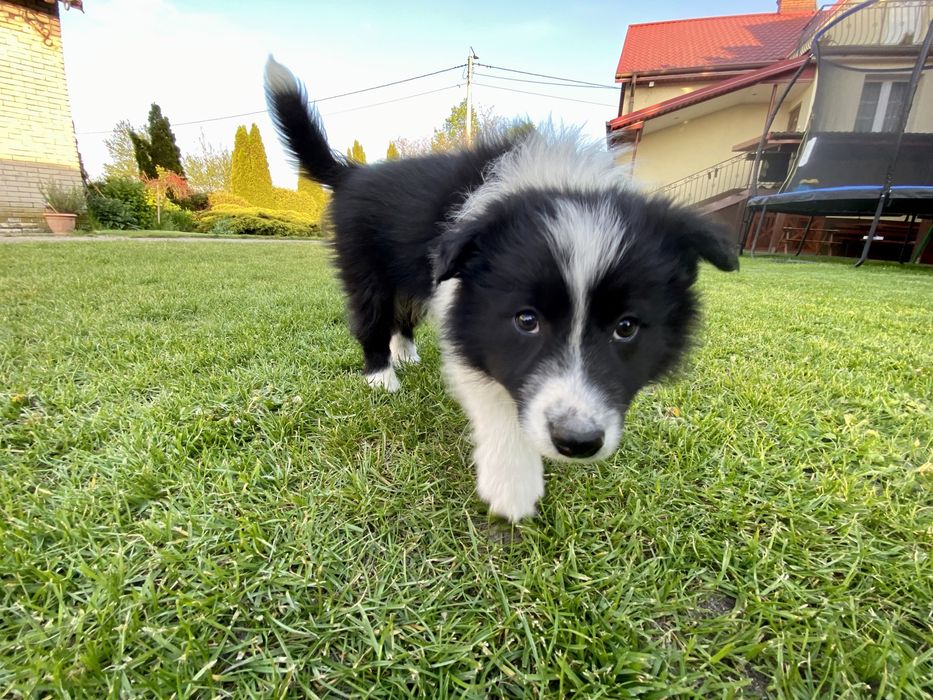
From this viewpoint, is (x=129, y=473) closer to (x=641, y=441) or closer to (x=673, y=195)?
(x=641, y=441)

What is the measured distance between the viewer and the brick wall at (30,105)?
13.4 metres

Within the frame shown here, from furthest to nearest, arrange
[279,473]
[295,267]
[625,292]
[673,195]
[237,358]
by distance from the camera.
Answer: [295,267] < [237,358] < [673,195] < [279,473] < [625,292]

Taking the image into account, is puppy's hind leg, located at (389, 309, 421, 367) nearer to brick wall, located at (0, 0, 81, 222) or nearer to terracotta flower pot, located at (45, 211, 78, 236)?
terracotta flower pot, located at (45, 211, 78, 236)

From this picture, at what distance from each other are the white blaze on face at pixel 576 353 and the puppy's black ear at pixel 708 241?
0.30 m

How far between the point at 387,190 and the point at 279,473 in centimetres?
150

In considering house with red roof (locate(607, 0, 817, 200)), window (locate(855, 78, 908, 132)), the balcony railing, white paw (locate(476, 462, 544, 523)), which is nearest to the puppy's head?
white paw (locate(476, 462, 544, 523))

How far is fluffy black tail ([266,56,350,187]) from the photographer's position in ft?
8.64

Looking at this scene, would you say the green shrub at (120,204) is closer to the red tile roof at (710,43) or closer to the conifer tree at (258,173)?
the conifer tree at (258,173)

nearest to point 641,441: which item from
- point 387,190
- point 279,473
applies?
point 279,473

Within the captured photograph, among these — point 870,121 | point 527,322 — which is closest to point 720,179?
point 870,121

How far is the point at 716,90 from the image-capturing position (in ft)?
51.0

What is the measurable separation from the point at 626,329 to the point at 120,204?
2081 cm

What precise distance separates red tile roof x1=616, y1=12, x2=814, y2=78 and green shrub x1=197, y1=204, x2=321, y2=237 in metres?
14.8

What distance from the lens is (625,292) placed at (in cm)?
150
